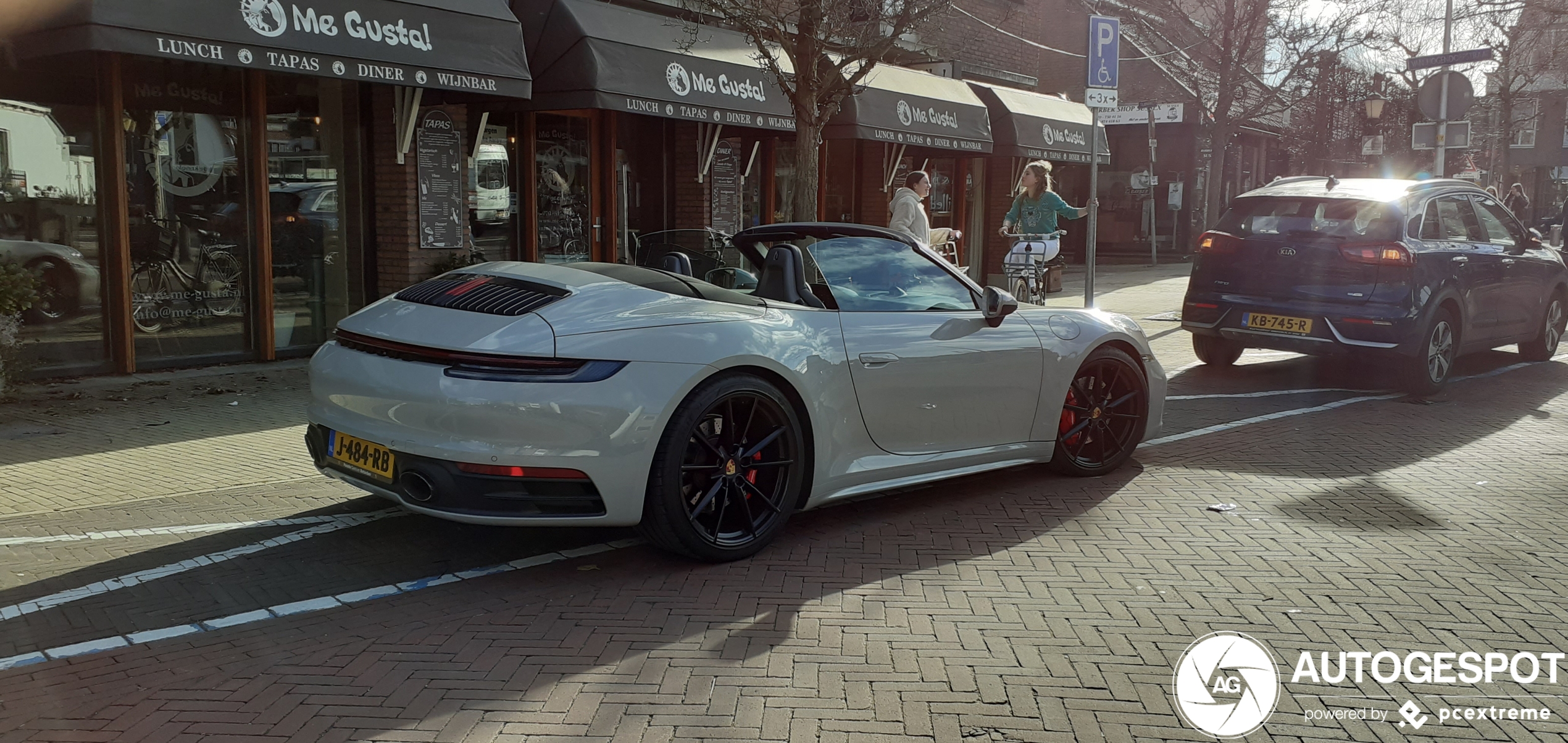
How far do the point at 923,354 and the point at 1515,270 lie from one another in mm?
7913

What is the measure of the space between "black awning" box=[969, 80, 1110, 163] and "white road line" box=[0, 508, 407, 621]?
14511 mm

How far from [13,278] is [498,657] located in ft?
21.1

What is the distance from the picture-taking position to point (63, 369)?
9.07 metres

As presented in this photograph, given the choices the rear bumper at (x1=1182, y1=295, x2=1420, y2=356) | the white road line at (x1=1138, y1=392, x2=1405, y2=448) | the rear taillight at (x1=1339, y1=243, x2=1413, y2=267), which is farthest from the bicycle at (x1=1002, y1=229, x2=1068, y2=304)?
the white road line at (x1=1138, y1=392, x2=1405, y2=448)

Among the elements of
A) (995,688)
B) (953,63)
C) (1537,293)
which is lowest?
(995,688)

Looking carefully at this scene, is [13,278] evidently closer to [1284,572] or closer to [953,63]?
[1284,572]

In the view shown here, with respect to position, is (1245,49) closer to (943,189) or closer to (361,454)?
(943,189)

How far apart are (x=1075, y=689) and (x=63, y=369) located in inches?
334

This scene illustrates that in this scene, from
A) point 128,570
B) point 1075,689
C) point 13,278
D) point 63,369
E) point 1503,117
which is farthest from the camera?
point 1503,117

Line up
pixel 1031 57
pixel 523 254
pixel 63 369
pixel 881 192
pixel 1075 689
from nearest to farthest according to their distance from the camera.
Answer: pixel 1075 689 < pixel 63 369 < pixel 523 254 < pixel 881 192 < pixel 1031 57

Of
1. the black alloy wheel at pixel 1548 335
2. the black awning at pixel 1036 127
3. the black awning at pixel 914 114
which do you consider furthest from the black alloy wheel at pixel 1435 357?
the black awning at pixel 1036 127

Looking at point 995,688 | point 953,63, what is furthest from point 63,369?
point 953,63

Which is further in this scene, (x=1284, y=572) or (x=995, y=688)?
(x=1284, y=572)

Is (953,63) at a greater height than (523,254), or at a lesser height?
greater
